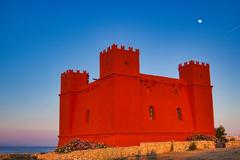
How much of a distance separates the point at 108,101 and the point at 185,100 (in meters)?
8.96

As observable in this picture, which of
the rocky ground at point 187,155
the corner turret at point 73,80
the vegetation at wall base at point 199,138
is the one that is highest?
the corner turret at point 73,80

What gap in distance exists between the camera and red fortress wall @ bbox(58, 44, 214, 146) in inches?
1016

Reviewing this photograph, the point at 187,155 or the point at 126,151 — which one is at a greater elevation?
the point at 126,151

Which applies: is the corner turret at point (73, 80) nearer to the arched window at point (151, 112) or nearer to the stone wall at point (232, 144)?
the arched window at point (151, 112)

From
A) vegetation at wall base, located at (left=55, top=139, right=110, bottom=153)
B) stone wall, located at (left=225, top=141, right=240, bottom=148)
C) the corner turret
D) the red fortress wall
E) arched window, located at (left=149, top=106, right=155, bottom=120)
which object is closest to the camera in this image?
vegetation at wall base, located at (left=55, top=139, right=110, bottom=153)

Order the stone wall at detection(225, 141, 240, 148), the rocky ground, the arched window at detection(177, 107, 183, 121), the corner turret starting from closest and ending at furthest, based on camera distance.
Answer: the rocky ground → the stone wall at detection(225, 141, 240, 148) → the arched window at detection(177, 107, 183, 121) → the corner turret

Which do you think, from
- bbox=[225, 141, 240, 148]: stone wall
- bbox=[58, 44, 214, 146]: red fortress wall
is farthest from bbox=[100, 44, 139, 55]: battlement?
bbox=[225, 141, 240, 148]: stone wall

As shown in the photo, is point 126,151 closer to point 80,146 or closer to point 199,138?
point 80,146

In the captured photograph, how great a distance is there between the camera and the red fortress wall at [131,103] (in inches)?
1016

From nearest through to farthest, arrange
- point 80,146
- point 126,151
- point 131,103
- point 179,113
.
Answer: point 126,151 → point 80,146 → point 131,103 → point 179,113

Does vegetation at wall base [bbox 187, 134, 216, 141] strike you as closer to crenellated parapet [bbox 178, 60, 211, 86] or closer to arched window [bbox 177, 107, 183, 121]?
arched window [bbox 177, 107, 183, 121]

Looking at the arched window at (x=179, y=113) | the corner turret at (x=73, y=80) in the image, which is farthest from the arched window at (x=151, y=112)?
the corner turret at (x=73, y=80)

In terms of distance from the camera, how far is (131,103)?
26234mm

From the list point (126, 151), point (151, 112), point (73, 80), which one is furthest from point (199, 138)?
point (73, 80)
